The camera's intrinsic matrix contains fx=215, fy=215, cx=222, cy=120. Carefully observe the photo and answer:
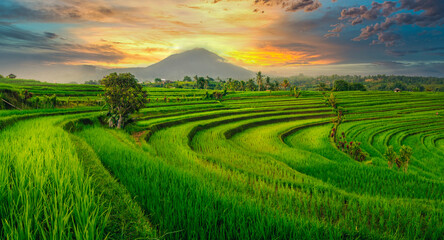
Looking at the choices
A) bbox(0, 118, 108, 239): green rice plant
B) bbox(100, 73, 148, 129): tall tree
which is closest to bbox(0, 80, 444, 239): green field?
bbox(0, 118, 108, 239): green rice plant

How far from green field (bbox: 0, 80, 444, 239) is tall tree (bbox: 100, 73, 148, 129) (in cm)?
125

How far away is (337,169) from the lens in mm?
9562

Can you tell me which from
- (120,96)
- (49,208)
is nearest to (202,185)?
(49,208)

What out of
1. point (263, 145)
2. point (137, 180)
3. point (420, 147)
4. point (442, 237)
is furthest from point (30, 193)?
point (420, 147)

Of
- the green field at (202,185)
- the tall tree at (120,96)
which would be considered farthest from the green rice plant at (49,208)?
the tall tree at (120,96)

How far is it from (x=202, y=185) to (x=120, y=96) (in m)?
12.4

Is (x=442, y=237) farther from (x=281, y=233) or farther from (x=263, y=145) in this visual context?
(x=263, y=145)

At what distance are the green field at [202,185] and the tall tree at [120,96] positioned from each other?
4.09ft

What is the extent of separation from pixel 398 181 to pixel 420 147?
17183mm

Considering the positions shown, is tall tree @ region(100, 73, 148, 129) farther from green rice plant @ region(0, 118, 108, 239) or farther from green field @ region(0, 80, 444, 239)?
green rice plant @ region(0, 118, 108, 239)

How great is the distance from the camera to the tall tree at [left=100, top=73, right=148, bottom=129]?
45.3 feet

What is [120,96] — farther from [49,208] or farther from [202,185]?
[49,208]

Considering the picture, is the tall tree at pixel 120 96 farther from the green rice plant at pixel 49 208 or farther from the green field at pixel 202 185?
the green rice plant at pixel 49 208

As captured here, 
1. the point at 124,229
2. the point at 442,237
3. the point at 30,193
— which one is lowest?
the point at 442,237
